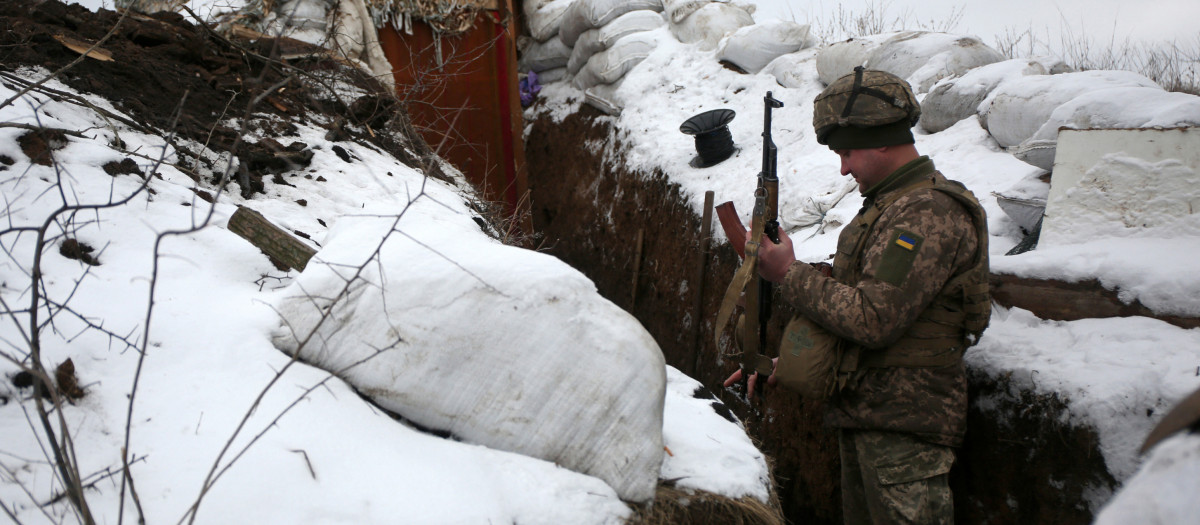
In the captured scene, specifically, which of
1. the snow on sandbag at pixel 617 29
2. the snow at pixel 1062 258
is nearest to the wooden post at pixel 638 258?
the snow at pixel 1062 258

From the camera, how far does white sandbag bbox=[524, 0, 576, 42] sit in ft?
25.2

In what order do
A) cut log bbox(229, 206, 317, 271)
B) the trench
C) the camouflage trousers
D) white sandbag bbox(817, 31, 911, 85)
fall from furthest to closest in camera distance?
white sandbag bbox(817, 31, 911, 85) < cut log bbox(229, 206, 317, 271) < the trench < the camouflage trousers

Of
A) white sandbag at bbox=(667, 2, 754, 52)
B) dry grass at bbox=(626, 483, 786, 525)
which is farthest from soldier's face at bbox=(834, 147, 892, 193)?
white sandbag at bbox=(667, 2, 754, 52)

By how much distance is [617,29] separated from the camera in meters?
6.99

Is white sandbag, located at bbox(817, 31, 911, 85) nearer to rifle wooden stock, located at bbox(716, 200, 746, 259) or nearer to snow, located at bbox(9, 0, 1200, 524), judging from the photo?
snow, located at bbox(9, 0, 1200, 524)

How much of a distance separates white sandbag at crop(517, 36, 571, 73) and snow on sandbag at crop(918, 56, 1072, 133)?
15.3ft

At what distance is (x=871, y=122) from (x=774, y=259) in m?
0.44

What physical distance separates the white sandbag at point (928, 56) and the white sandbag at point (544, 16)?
13.0 ft

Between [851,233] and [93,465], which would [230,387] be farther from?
[851,233]

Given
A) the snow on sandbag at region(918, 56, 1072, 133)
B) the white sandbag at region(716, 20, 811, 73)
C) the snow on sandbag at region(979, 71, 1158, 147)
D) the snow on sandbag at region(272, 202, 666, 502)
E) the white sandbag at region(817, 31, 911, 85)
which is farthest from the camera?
the white sandbag at region(716, 20, 811, 73)

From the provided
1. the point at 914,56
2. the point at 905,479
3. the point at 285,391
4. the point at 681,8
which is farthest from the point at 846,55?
the point at 285,391

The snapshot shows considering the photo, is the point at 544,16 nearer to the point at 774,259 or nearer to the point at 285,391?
the point at 774,259

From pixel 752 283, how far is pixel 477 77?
5.22 metres

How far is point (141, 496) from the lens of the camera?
124 cm
